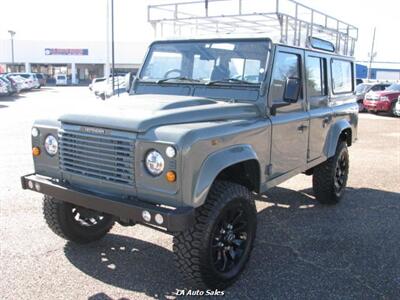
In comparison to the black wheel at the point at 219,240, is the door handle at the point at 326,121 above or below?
above

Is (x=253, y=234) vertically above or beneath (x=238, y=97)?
beneath

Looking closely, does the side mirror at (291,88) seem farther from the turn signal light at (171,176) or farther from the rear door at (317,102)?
the turn signal light at (171,176)

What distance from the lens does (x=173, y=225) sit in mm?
3172

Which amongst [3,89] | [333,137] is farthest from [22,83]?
[333,137]

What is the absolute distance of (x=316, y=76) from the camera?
5578mm

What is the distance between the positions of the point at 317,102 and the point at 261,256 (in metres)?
2.13

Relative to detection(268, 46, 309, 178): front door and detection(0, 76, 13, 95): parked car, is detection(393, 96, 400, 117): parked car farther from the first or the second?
detection(0, 76, 13, 95): parked car

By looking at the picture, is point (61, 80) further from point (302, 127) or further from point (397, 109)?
point (302, 127)

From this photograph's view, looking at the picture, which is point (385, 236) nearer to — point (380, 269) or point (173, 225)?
A: point (380, 269)

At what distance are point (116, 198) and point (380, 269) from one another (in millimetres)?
2571

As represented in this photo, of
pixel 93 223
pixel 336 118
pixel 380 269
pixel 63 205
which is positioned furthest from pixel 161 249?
pixel 336 118

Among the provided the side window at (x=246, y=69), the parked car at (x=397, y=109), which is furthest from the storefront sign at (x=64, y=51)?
the side window at (x=246, y=69)

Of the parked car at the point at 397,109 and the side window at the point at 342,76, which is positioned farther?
the parked car at the point at 397,109

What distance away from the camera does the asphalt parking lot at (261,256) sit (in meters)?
3.79
